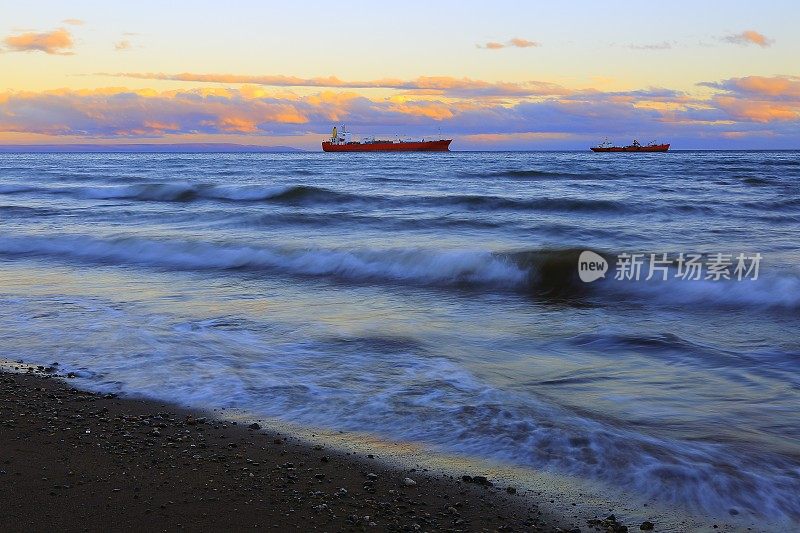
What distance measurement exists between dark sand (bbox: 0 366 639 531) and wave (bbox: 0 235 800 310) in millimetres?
6251

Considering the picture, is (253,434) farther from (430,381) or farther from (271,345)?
(271,345)

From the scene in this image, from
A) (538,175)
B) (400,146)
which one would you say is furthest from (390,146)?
(538,175)

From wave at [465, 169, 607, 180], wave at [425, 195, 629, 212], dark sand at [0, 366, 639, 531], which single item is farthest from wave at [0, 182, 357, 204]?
dark sand at [0, 366, 639, 531]

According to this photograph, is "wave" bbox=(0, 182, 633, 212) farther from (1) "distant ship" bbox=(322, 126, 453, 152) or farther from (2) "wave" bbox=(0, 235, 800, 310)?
(1) "distant ship" bbox=(322, 126, 453, 152)

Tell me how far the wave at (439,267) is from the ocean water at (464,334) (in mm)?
56

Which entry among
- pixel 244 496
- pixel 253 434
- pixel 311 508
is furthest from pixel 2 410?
pixel 311 508

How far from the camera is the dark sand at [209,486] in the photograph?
11.7 feet

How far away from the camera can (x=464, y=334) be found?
7770 mm

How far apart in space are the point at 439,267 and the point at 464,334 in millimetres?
4564

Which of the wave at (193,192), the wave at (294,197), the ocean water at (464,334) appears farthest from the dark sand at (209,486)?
the wave at (193,192)

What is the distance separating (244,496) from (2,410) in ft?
7.63

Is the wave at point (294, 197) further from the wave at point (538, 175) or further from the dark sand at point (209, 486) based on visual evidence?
the dark sand at point (209, 486)

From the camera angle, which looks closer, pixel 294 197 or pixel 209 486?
pixel 209 486

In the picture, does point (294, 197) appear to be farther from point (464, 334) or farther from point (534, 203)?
point (464, 334)
